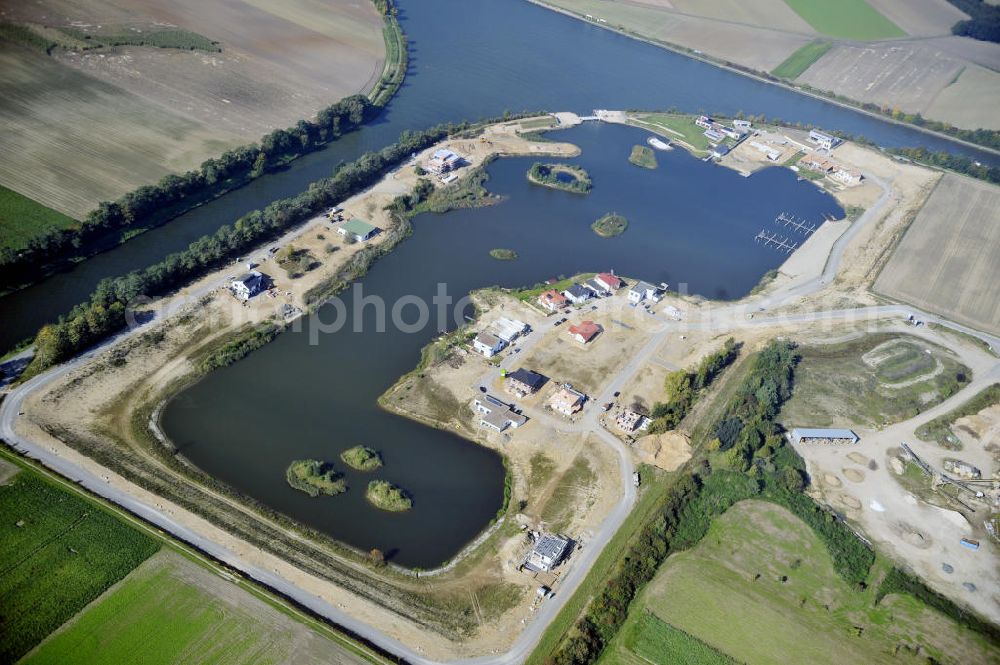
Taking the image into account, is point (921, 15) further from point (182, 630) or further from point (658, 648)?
point (182, 630)

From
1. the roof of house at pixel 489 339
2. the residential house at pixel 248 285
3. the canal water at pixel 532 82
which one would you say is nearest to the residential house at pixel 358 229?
the canal water at pixel 532 82

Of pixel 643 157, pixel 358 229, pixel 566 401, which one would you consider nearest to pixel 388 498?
pixel 566 401

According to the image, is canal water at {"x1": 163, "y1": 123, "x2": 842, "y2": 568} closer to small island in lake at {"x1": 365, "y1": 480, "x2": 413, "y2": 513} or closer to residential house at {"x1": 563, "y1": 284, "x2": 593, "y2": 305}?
small island in lake at {"x1": 365, "y1": 480, "x2": 413, "y2": 513}

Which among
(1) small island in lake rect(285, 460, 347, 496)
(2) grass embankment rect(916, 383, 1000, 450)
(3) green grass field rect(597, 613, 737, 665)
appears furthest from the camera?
(2) grass embankment rect(916, 383, 1000, 450)

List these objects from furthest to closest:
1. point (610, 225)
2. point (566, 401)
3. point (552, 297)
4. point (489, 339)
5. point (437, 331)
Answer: point (610, 225), point (552, 297), point (437, 331), point (489, 339), point (566, 401)

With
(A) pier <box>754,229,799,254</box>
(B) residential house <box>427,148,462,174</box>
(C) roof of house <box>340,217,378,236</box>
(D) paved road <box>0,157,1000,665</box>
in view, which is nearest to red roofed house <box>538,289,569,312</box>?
(D) paved road <box>0,157,1000,665</box>

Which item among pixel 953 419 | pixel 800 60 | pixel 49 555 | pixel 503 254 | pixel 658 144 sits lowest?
pixel 49 555
